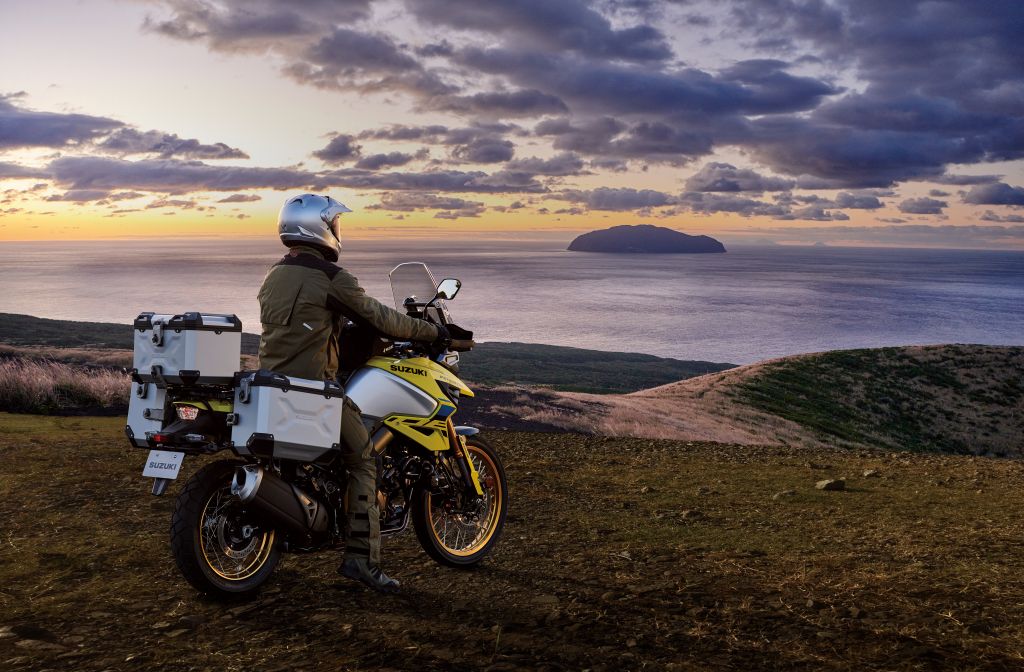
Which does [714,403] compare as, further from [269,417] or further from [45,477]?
[269,417]

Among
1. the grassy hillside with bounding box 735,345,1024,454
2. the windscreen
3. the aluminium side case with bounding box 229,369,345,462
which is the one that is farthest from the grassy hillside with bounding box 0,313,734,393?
the aluminium side case with bounding box 229,369,345,462

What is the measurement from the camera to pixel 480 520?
667cm

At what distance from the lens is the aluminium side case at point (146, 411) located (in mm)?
Result: 5105

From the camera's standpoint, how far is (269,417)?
190 inches

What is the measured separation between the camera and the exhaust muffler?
5020 mm

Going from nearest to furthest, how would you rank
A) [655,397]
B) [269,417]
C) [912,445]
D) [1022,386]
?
[269,417]
[655,397]
[912,445]
[1022,386]

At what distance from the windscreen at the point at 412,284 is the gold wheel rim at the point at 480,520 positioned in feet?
4.19

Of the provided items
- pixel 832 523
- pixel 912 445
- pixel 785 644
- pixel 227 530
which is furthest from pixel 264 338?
pixel 912 445

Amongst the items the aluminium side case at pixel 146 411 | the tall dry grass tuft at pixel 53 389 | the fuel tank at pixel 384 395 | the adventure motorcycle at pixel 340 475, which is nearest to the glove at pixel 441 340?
the adventure motorcycle at pixel 340 475

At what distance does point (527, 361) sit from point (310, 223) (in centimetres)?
10126

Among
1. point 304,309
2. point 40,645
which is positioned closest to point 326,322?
point 304,309

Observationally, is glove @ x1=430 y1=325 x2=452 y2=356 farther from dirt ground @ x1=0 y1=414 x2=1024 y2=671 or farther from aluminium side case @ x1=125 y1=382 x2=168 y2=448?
aluminium side case @ x1=125 y1=382 x2=168 y2=448

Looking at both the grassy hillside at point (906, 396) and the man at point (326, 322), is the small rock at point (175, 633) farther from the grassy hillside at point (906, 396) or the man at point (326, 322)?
the grassy hillside at point (906, 396)

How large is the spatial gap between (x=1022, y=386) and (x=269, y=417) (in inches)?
2485
